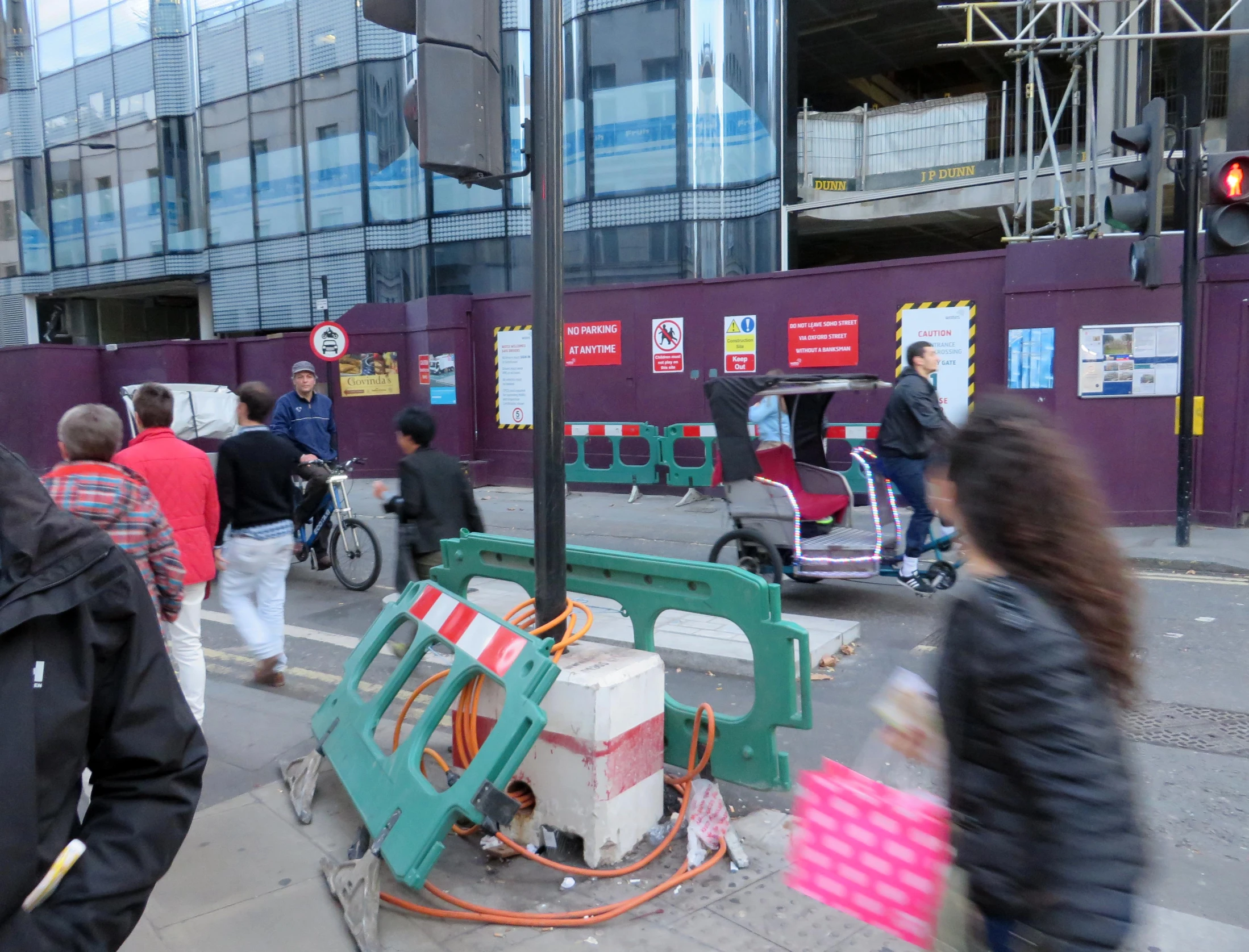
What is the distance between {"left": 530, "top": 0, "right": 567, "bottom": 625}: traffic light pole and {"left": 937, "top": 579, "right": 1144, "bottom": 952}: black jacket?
8.02 ft

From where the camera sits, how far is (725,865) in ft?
12.1

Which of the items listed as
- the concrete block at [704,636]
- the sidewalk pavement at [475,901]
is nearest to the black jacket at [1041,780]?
the sidewalk pavement at [475,901]

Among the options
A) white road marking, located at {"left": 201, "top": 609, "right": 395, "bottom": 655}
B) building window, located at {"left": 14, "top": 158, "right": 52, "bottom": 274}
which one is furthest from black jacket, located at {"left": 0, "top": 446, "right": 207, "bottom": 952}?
building window, located at {"left": 14, "top": 158, "right": 52, "bottom": 274}

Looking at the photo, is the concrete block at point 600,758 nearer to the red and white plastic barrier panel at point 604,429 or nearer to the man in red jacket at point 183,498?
the man in red jacket at point 183,498

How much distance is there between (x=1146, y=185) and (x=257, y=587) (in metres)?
8.16

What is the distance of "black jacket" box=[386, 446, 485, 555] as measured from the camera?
5.98m

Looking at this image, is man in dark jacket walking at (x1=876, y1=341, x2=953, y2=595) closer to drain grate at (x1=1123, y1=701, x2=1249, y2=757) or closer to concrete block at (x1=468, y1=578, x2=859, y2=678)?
concrete block at (x1=468, y1=578, x2=859, y2=678)

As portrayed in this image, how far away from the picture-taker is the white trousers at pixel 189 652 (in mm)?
4898

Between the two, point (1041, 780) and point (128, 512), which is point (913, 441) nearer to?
→ point (128, 512)

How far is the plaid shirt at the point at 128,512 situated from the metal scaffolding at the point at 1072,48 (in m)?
9.27

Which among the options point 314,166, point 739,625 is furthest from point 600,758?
point 314,166

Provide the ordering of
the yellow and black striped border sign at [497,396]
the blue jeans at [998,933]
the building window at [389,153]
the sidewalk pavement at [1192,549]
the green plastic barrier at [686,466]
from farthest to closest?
1. the building window at [389,153]
2. the yellow and black striped border sign at [497,396]
3. the green plastic barrier at [686,466]
4. the sidewalk pavement at [1192,549]
5. the blue jeans at [998,933]

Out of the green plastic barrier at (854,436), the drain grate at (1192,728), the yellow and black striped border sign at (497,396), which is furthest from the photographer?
the yellow and black striped border sign at (497,396)

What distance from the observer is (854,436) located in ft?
42.1
